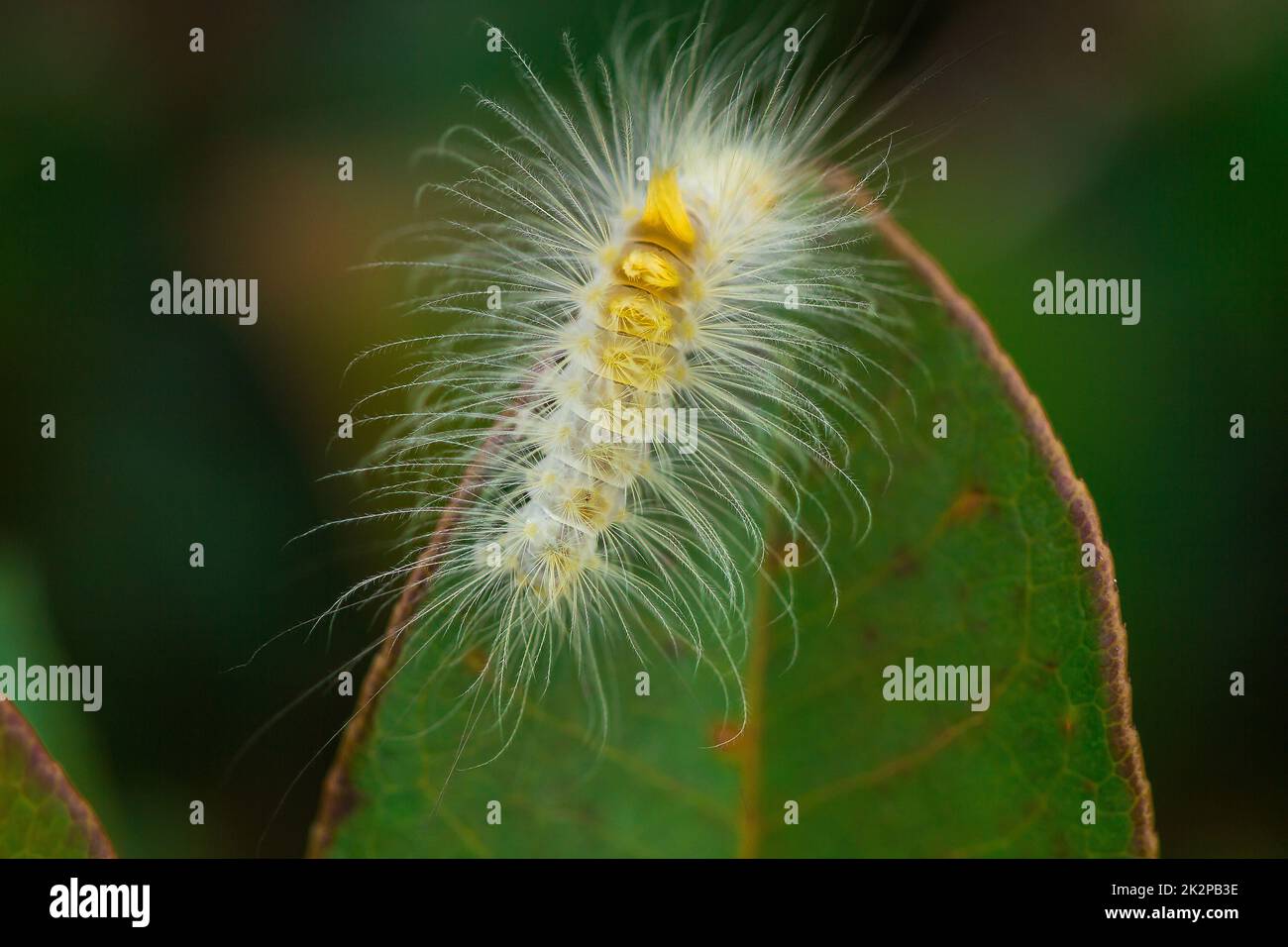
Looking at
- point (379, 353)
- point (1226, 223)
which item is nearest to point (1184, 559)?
point (1226, 223)

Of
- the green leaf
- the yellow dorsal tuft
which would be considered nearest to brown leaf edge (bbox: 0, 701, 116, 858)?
the green leaf

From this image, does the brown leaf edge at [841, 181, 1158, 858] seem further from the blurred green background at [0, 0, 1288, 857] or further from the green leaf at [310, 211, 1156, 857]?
the blurred green background at [0, 0, 1288, 857]

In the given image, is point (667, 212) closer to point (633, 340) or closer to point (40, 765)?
point (633, 340)

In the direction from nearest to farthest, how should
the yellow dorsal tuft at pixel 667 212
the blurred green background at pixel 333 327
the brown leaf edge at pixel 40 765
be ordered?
the brown leaf edge at pixel 40 765, the yellow dorsal tuft at pixel 667 212, the blurred green background at pixel 333 327

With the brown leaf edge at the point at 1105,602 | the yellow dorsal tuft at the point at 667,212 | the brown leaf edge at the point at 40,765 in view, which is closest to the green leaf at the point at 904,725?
the brown leaf edge at the point at 1105,602

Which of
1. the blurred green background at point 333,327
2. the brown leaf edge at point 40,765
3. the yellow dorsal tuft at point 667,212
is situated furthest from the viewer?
the blurred green background at point 333,327

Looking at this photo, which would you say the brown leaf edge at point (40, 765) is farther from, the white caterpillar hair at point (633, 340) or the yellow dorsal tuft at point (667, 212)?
the yellow dorsal tuft at point (667, 212)

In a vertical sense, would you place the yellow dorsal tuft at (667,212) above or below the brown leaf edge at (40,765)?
above
